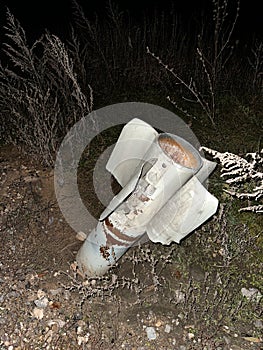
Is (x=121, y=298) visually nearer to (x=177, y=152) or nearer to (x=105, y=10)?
(x=177, y=152)

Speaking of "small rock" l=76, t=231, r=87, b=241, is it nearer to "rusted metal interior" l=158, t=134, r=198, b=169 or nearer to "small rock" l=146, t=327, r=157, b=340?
"small rock" l=146, t=327, r=157, b=340

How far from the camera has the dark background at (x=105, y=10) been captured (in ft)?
17.9

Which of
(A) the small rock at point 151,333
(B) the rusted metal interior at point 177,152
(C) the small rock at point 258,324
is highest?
(B) the rusted metal interior at point 177,152

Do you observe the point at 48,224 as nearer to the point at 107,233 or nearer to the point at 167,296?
the point at 107,233

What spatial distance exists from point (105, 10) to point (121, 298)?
13.2 feet

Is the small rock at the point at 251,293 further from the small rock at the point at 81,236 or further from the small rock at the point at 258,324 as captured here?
the small rock at the point at 81,236

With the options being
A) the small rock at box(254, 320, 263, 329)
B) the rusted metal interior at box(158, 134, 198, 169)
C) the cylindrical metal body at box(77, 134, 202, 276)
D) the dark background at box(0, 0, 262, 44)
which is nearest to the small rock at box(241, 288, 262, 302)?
the small rock at box(254, 320, 263, 329)

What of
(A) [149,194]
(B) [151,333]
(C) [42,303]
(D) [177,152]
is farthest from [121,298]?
(D) [177,152]

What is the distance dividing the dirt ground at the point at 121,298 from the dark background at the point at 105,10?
3.25m

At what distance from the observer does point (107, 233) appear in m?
2.52

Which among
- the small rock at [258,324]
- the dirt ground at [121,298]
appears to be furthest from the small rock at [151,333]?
the small rock at [258,324]

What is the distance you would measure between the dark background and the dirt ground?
3250mm

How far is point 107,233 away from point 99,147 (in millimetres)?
1290

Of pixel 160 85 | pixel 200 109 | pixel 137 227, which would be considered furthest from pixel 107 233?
pixel 160 85
